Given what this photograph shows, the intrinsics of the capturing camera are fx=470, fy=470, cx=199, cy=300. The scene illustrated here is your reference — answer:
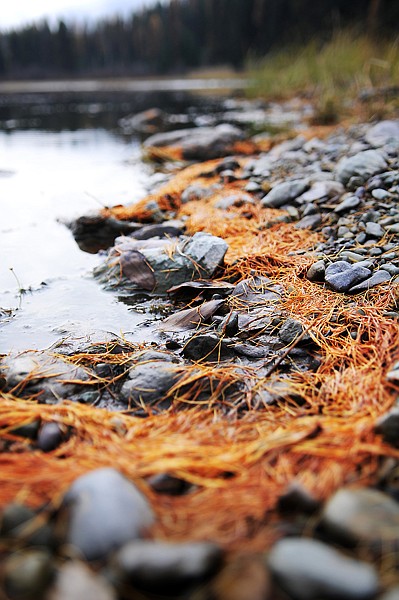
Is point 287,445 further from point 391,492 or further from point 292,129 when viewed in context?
point 292,129

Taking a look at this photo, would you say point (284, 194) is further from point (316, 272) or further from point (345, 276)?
point (345, 276)

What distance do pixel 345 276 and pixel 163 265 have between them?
1090mm

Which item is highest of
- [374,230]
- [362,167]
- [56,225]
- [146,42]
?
[146,42]

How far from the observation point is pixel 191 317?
238 cm

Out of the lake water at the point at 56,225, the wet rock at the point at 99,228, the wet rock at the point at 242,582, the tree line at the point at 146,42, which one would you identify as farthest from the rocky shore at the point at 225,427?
the tree line at the point at 146,42

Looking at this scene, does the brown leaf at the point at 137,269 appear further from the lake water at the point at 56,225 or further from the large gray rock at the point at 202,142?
the large gray rock at the point at 202,142

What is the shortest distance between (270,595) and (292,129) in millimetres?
8774

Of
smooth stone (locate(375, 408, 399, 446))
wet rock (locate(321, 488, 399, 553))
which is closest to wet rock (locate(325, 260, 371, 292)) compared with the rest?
smooth stone (locate(375, 408, 399, 446))

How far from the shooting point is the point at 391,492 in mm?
1122

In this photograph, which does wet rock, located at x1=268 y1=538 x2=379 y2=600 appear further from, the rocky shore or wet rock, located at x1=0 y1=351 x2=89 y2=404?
wet rock, located at x1=0 y1=351 x2=89 y2=404

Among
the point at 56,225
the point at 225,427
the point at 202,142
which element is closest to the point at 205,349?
the point at 225,427

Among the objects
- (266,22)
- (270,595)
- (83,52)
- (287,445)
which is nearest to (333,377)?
(287,445)

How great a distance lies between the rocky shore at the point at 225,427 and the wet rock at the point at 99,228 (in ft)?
1.35

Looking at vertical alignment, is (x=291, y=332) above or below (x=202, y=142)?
below
